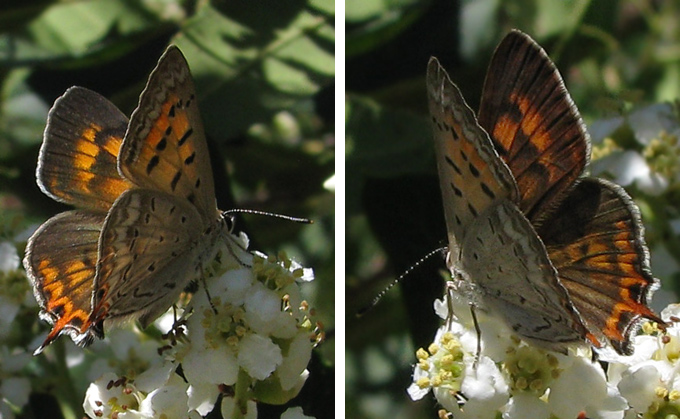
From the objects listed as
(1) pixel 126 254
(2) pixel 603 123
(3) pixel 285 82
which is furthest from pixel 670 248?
(1) pixel 126 254

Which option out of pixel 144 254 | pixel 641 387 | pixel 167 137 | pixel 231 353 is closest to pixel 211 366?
pixel 231 353

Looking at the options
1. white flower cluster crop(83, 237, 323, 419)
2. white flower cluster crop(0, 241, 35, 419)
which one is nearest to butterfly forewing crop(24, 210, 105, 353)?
white flower cluster crop(83, 237, 323, 419)

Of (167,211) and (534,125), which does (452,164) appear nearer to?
(534,125)

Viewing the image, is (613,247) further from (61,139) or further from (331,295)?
(61,139)

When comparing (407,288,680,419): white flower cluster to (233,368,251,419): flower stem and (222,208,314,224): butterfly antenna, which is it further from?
(222,208,314,224): butterfly antenna

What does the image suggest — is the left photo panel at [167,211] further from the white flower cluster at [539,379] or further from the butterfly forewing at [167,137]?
the white flower cluster at [539,379]

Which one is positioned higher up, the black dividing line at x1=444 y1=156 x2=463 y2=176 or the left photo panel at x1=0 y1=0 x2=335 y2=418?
the black dividing line at x1=444 y1=156 x2=463 y2=176
